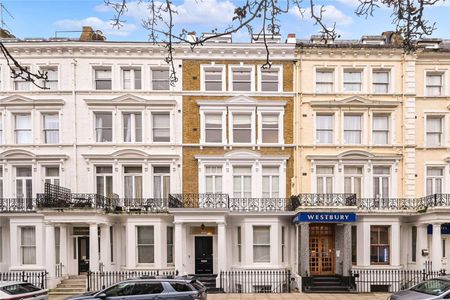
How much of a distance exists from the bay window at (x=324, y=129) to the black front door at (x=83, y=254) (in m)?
14.4

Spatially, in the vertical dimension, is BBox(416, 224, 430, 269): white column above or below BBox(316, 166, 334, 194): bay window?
below

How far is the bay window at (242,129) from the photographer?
23141 millimetres

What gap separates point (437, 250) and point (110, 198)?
17.6 metres

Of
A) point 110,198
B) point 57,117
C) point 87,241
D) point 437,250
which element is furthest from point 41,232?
point 437,250

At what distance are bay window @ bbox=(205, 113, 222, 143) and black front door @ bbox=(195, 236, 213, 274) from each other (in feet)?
18.5

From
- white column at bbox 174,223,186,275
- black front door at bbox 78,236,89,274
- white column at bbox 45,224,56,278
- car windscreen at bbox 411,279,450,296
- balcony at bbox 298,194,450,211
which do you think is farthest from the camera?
black front door at bbox 78,236,89,274

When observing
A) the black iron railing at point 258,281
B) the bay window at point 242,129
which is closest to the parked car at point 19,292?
the black iron railing at point 258,281

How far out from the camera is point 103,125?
75.7ft

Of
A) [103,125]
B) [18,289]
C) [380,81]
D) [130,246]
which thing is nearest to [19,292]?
[18,289]

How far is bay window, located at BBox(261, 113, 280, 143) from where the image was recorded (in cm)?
2320

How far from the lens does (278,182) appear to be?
23219 mm

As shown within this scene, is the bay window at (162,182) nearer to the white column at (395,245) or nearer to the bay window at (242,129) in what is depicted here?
the bay window at (242,129)

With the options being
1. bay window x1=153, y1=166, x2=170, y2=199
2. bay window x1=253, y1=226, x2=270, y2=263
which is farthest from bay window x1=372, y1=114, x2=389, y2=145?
bay window x1=153, y1=166, x2=170, y2=199

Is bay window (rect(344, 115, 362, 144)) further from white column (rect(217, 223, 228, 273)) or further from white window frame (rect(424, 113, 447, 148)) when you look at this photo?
white column (rect(217, 223, 228, 273))
